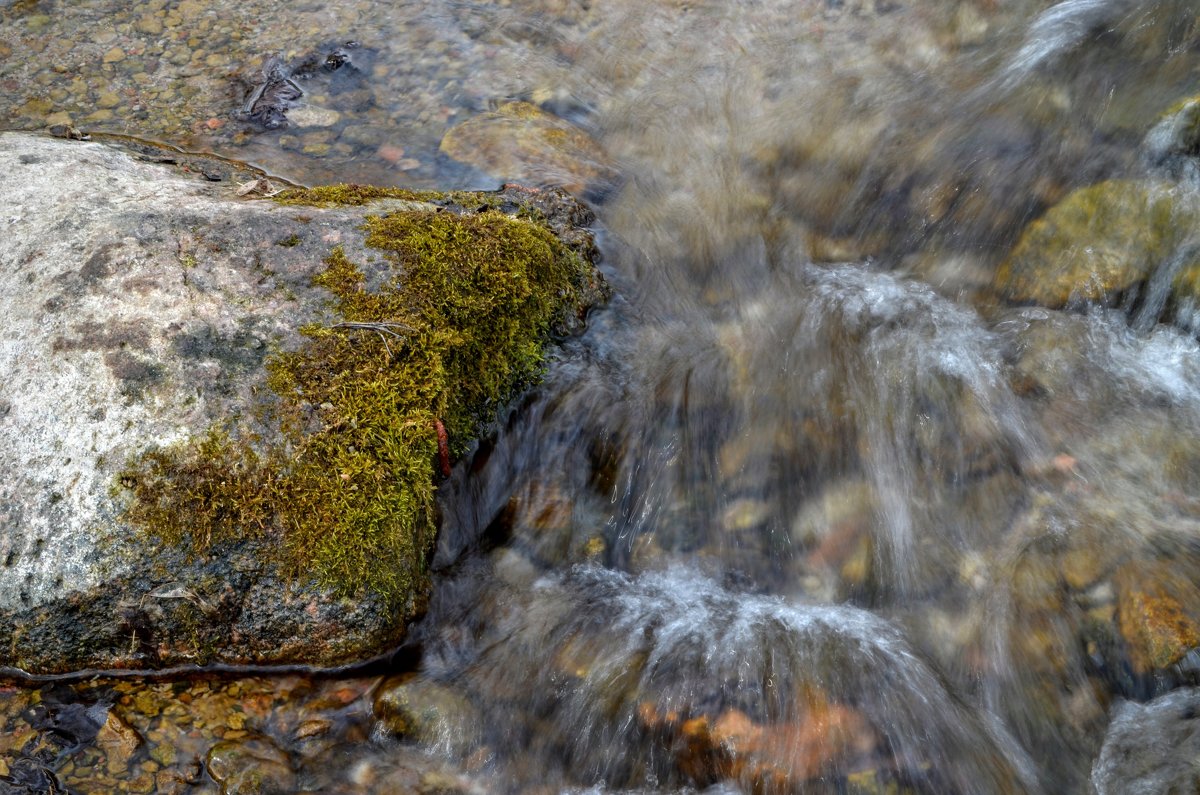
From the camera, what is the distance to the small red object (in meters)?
3.68

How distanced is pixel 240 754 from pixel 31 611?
966 mm

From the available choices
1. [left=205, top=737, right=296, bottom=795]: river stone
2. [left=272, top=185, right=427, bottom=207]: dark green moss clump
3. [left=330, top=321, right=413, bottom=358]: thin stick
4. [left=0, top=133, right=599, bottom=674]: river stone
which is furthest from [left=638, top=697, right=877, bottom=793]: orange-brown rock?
[left=272, top=185, right=427, bottom=207]: dark green moss clump

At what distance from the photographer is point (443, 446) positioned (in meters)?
3.75

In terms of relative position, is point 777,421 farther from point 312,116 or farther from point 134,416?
point 312,116

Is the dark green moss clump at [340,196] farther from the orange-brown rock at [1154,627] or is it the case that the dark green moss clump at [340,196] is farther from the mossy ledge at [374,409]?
the orange-brown rock at [1154,627]

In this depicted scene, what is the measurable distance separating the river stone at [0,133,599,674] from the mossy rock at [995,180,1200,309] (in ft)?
12.5

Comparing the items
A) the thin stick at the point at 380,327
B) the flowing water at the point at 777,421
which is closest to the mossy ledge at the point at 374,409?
the thin stick at the point at 380,327

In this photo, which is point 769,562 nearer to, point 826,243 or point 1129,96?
point 826,243

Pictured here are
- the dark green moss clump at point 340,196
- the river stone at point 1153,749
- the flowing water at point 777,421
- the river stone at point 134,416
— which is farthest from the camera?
the dark green moss clump at point 340,196

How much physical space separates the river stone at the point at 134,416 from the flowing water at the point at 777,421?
242mm

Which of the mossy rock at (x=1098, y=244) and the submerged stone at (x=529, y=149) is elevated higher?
the mossy rock at (x=1098, y=244)

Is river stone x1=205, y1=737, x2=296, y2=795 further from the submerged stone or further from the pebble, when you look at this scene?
the pebble

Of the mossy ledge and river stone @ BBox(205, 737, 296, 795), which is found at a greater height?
the mossy ledge

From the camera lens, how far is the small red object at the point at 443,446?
3.68 meters
